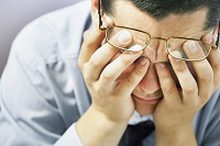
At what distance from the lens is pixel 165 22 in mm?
999

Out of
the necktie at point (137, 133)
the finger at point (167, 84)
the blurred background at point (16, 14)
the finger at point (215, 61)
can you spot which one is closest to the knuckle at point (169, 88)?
the finger at point (167, 84)

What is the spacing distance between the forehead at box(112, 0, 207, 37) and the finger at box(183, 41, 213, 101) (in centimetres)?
3

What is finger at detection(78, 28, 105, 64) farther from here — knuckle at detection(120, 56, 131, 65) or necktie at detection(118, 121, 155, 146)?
necktie at detection(118, 121, 155, 146)

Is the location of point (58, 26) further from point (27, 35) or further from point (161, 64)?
point (161, 64)

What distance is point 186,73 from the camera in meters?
1.06

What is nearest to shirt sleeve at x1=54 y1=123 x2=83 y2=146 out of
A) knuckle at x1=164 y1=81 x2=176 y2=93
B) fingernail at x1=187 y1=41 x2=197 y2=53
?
knuckle at x1=164 y1=81 x2=176 y2=93

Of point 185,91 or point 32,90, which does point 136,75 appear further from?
point 32,90

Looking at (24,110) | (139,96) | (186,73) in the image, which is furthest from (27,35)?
(186,73)

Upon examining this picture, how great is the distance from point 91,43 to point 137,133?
35 cm

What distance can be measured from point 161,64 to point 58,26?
39cm

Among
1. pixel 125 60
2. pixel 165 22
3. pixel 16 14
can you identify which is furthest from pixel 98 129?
pixel 16 14

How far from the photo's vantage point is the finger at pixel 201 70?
1.02 metres

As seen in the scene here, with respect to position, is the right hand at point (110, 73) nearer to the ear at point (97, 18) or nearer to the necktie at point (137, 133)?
the ear at point (97, 18)

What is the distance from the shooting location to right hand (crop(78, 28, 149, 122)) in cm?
105
